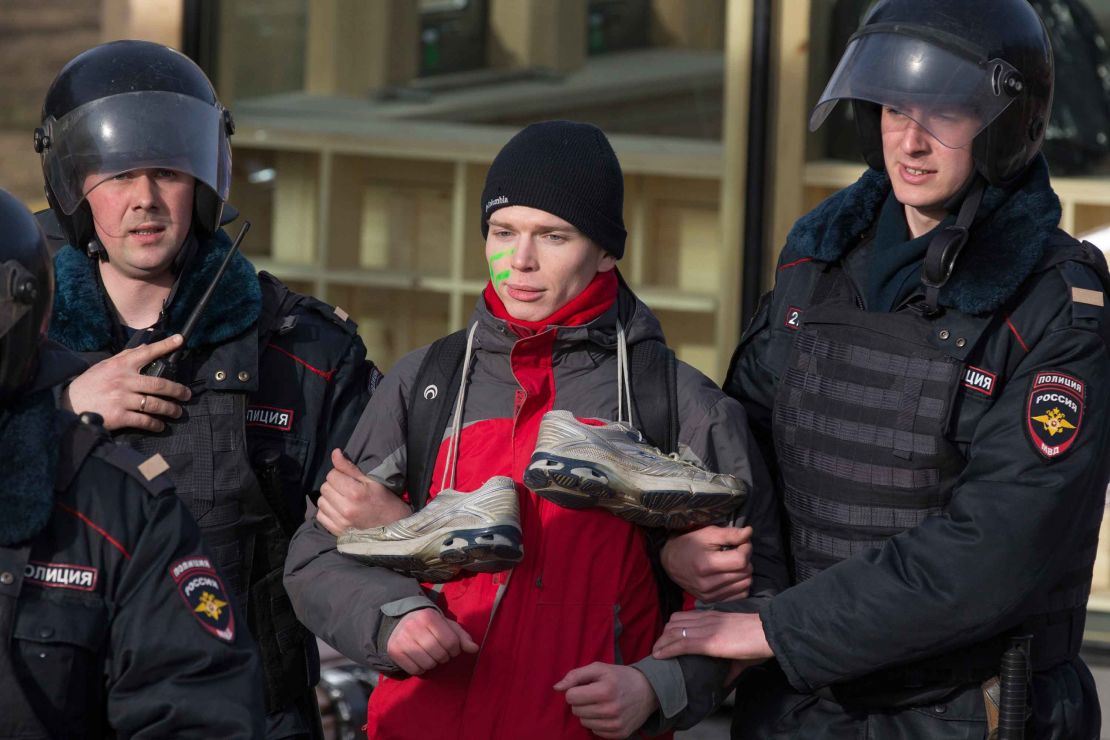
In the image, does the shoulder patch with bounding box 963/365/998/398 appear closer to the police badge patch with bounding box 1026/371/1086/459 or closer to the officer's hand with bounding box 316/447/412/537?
the police badge patch with bounding box 1026/371/1086/459

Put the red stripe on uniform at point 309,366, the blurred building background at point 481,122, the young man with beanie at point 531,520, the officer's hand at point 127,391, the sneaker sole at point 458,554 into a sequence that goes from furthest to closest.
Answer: the blurred building background at point 481,122
the red stripe on uniform at point 309,366
the officer's hand at point 127,391
the young man with beanie at point 531,520
the sneaker sole at point 458,554

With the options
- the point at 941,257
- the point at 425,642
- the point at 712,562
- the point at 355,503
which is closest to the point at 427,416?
the point at 355,503

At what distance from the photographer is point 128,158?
8.80ft

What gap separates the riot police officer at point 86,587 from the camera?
1850mm

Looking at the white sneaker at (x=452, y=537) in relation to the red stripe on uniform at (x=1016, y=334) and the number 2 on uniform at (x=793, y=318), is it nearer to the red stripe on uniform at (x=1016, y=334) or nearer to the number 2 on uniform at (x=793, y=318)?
the number 2 on uniform at (x=793, y=318)

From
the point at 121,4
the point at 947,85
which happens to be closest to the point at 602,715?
the point at 947,85

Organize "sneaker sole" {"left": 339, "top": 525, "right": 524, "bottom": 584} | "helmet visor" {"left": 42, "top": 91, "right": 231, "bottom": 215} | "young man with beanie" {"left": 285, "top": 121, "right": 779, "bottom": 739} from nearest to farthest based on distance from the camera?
"sneaker sole" {"left": 339, "top": 525, "right": 524, "bottom": 584}
"young man with beanie" {"left": 285, "top": 121, "right": 779, "bottom": 739}
"helmet visor" {"left": 42, "top": 91, "right": 231, "bottom": 215}

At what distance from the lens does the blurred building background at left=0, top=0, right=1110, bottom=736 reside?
467cm

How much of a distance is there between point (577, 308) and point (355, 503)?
0.45m

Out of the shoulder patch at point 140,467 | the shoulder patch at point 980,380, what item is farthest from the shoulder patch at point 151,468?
the shoulder patch at point 980,380

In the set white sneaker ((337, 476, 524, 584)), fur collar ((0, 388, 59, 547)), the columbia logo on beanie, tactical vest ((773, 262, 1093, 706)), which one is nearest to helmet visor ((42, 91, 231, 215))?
the columbia logo on beanie

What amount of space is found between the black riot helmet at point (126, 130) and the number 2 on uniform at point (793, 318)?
1.00m

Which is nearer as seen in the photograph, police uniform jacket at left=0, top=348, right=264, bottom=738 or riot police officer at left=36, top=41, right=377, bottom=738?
police uniform jacket at left=0, top=348, right=264, bottom=738

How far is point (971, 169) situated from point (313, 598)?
120cm
